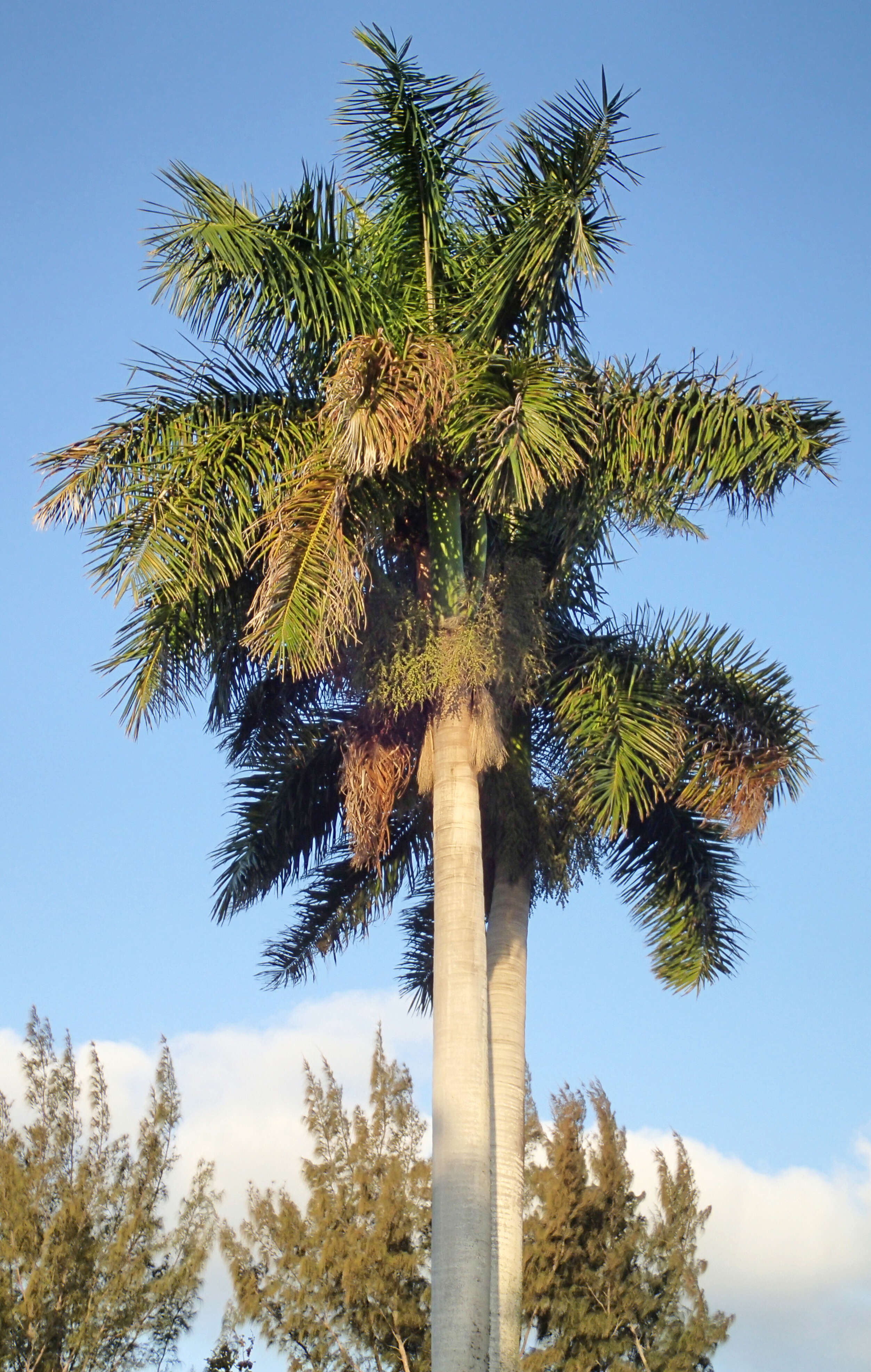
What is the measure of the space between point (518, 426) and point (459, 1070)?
4.67 meters

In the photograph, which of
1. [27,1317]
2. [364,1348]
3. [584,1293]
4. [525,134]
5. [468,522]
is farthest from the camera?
[584,1293]

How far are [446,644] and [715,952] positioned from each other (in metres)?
4.19

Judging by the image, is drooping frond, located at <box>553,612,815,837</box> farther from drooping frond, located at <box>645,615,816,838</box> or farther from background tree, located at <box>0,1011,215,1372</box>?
background tree, located at <box>0,1011,215,1372</box>

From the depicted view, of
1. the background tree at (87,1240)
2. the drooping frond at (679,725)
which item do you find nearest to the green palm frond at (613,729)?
the drooping frond at (679,725)

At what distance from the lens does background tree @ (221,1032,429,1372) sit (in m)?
21.0

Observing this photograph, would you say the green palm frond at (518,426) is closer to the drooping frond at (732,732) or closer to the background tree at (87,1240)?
the drooping frond at (732,732)

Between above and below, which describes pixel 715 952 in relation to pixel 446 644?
below

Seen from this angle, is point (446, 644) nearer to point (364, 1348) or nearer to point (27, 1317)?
point (27, 1317)

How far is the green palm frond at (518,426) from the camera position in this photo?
11680mm

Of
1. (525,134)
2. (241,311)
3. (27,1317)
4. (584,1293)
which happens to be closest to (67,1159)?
(27,1317)

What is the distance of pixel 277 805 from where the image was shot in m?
14.7

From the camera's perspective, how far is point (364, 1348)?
69.2 ft

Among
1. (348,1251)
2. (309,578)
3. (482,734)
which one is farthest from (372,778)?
(348,1251)

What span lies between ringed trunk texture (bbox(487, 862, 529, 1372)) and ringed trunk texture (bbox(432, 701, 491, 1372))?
0.72m
